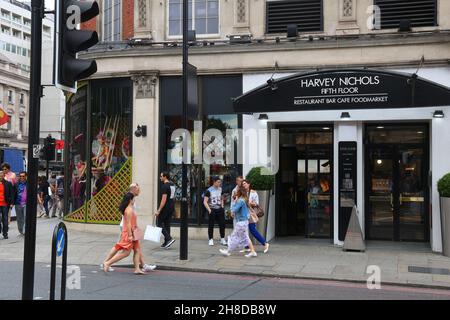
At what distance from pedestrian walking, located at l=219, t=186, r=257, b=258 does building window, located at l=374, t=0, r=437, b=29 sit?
590 cm

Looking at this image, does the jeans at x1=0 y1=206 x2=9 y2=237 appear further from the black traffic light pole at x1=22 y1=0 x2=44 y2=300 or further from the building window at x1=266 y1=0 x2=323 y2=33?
the black traffic light pole at x1=22 y1=0 x2=44 y2=300

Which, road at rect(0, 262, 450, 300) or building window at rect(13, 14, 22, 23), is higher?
building window at rect(13, 14, 22, 23)

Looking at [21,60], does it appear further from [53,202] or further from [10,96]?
[53,202]

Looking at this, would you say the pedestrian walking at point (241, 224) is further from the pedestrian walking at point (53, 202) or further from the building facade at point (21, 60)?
the building facade at point (21, 60)

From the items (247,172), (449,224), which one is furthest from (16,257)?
(449,224)

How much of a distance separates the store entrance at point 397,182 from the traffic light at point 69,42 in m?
10.3

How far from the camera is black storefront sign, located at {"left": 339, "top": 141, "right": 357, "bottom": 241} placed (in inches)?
527

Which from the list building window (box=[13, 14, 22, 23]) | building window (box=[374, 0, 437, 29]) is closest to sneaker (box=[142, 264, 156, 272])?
building window (box=[374, 0, 437, 29])

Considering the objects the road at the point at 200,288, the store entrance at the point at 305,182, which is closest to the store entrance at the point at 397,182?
the store entrance at the point at 305,182

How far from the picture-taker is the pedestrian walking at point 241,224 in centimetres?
1179

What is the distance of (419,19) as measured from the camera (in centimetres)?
1360

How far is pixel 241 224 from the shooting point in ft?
38.7

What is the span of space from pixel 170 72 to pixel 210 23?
1.82m
